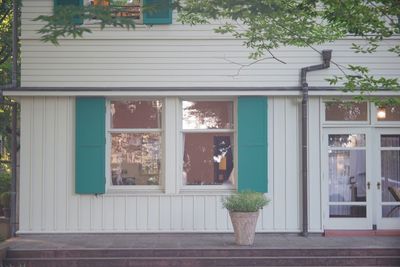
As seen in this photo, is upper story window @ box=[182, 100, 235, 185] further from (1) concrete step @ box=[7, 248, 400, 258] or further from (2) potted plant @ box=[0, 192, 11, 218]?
(2) potted plant @ box=[0, 192, 11, 218]

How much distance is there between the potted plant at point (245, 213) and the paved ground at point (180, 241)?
23 centimetres

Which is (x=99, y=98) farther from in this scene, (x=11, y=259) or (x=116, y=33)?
(x=11, y=259)

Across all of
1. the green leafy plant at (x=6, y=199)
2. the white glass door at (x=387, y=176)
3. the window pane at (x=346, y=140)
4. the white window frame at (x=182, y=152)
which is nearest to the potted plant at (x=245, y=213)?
the white window frame at (x=182, y=152)

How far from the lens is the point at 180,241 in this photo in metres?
14.2

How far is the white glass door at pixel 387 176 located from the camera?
606 inches

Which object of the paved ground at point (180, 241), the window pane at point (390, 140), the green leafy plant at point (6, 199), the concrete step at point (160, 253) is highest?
the window pane at point (390, 140)

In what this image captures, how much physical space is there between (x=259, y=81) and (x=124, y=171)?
3393 millimetres

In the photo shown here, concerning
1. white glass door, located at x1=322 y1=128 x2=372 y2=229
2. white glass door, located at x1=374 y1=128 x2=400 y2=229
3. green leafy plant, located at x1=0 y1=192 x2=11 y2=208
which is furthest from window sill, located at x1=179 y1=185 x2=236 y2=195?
green leafy plant, located at x1=0 y1=192 x2=11 y2=208

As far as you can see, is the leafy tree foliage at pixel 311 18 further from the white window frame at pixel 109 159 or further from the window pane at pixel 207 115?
the white window frame at pixel 109 159

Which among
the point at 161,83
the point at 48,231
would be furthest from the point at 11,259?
the point at 161,83

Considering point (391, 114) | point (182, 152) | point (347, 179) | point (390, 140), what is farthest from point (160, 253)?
point (391, 114)

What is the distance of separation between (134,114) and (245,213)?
11.6ft

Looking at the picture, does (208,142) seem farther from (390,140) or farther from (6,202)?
(6,202)

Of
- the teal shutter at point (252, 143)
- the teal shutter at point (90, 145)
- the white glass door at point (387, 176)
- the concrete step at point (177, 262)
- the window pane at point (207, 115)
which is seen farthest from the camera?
the window pane at point (207, 115)
